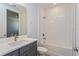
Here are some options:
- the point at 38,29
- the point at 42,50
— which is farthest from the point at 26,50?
the point at 38,29

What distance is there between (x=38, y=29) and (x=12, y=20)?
0.76 m

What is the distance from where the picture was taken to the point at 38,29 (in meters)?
2.82

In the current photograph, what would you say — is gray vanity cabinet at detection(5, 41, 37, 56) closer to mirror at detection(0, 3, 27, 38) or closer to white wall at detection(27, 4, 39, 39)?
white wall at detection(27, 4, 39, 39)

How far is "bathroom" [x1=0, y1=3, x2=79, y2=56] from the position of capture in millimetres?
2146

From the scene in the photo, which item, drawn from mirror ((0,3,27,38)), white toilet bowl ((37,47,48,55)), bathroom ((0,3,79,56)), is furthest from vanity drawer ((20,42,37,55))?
mirror ((0,3,27,38))

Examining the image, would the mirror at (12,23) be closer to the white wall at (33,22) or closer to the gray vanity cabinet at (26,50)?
the white wall at (33,22)

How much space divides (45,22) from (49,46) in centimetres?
71

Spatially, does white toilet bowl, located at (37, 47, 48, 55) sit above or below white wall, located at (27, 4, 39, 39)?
below

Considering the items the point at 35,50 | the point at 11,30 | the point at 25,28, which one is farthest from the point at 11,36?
the point at 35,50

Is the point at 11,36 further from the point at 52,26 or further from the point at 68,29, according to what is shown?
the point at 68,29

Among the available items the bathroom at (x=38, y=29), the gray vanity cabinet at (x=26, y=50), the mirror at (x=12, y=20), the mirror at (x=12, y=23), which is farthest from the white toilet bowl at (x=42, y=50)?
the mirror at (x=12, y=23)

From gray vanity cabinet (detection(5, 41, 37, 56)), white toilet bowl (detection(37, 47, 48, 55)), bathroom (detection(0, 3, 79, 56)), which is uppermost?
bathroom (detection(0, 3, 79, 56))

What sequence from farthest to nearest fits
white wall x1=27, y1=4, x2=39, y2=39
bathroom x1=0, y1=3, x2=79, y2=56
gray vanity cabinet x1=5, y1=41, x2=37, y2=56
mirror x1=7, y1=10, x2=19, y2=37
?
white wall x1=27, y1=4, x2=39, y2=39 → mirror x1=7, y1=10, x2=19, y2=37 → bathroom x1=0, y1=3, x2=79, y2=56 → gray vanity cabinet x1=5, y1=41, x2=37, y2=56

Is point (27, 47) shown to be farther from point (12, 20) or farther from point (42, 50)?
point (12, 20)
